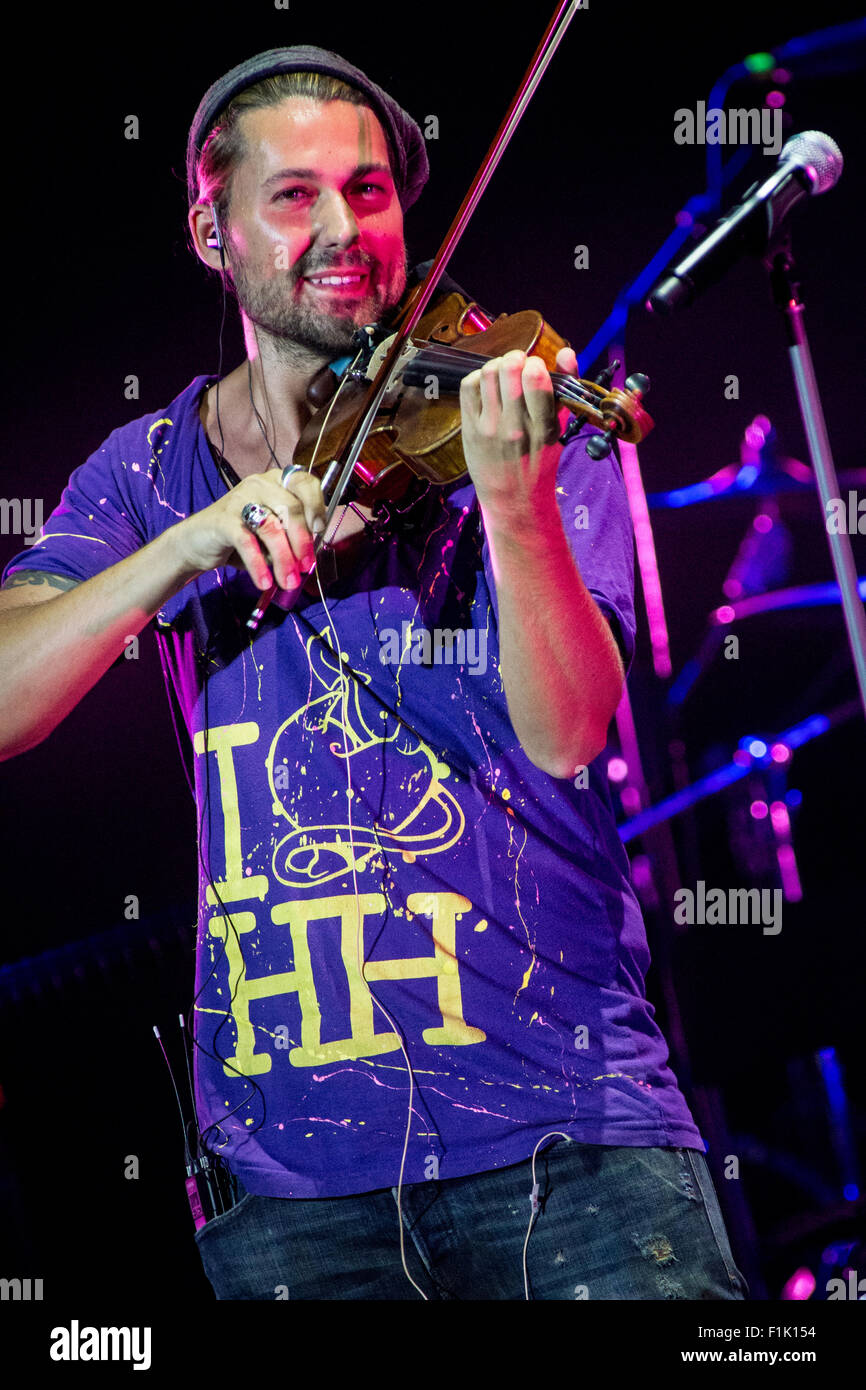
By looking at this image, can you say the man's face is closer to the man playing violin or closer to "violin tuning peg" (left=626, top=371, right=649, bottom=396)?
the man playing violin

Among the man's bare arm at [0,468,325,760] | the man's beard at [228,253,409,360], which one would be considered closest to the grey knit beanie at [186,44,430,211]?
the man's beard at [228,253,409,360]

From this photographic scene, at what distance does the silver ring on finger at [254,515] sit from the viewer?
124 cm

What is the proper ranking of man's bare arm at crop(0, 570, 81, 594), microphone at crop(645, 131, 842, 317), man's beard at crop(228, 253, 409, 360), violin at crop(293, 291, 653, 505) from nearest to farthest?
microphone at crop(645, 131, 842, 317) → violin at crop(293, 291, 653, 505) → man's bare arm at crop(0, 570, 81, 594) → man's beard at crop(228, 253, 409, 360)

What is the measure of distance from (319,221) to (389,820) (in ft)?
2.60

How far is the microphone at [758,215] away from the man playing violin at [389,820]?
163mm

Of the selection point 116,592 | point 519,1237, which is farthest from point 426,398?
point 519,1237

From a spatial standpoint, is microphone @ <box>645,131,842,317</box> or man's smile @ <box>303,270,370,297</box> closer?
microphone @ <box>645,131,842,317</box>

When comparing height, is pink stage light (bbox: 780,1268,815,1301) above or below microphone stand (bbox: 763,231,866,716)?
below

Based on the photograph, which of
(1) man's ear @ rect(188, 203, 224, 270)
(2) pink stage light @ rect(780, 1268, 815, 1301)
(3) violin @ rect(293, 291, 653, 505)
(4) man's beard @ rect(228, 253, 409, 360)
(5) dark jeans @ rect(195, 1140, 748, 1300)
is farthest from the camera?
(2) pink stage light @ rect(780, 1268, 815, 1301)

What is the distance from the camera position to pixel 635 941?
1.44 meters

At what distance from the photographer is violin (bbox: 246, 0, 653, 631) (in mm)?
1396

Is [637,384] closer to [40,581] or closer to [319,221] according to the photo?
[319,221]
